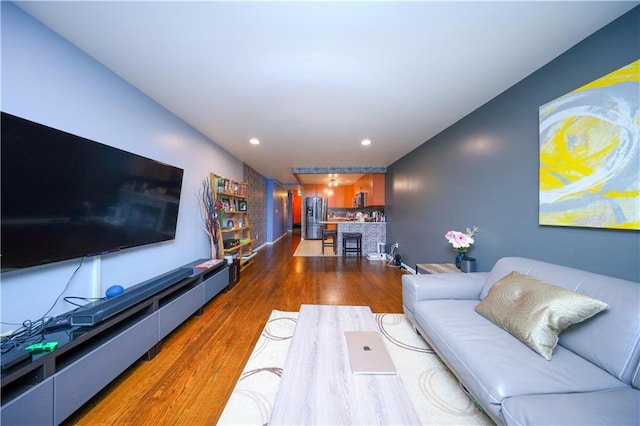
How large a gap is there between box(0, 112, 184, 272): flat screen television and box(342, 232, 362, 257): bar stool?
426cm

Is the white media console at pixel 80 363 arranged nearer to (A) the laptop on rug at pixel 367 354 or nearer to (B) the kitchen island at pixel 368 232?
(A) the laptop on rug at pixel 367 354

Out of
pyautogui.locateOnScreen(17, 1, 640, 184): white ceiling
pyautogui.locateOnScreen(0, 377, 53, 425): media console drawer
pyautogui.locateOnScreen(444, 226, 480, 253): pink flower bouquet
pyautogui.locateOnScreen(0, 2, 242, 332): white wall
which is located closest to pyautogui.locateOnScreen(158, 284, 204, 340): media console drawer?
pyautogui.locateOnScreen(0, 2, 242, 332): white wall

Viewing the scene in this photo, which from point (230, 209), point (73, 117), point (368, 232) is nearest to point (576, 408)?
point (73, 117)

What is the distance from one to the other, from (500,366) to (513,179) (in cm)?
175

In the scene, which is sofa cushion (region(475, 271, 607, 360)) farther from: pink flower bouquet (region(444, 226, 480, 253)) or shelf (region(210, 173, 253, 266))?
shelf (region(210, 173, 253, 266))

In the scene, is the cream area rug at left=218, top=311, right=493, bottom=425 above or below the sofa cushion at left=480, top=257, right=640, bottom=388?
below

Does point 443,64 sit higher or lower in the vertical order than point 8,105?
higher

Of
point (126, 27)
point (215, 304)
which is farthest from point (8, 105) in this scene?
point (215, 304)

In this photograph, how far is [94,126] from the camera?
1.71 meters

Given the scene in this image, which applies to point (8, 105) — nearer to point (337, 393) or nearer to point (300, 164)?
point (337, 393)

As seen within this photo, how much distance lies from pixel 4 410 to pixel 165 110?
263cm

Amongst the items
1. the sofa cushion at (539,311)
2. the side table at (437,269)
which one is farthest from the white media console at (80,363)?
the side table at (437,269)

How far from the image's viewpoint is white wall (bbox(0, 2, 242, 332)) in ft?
4.16

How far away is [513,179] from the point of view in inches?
79.9
